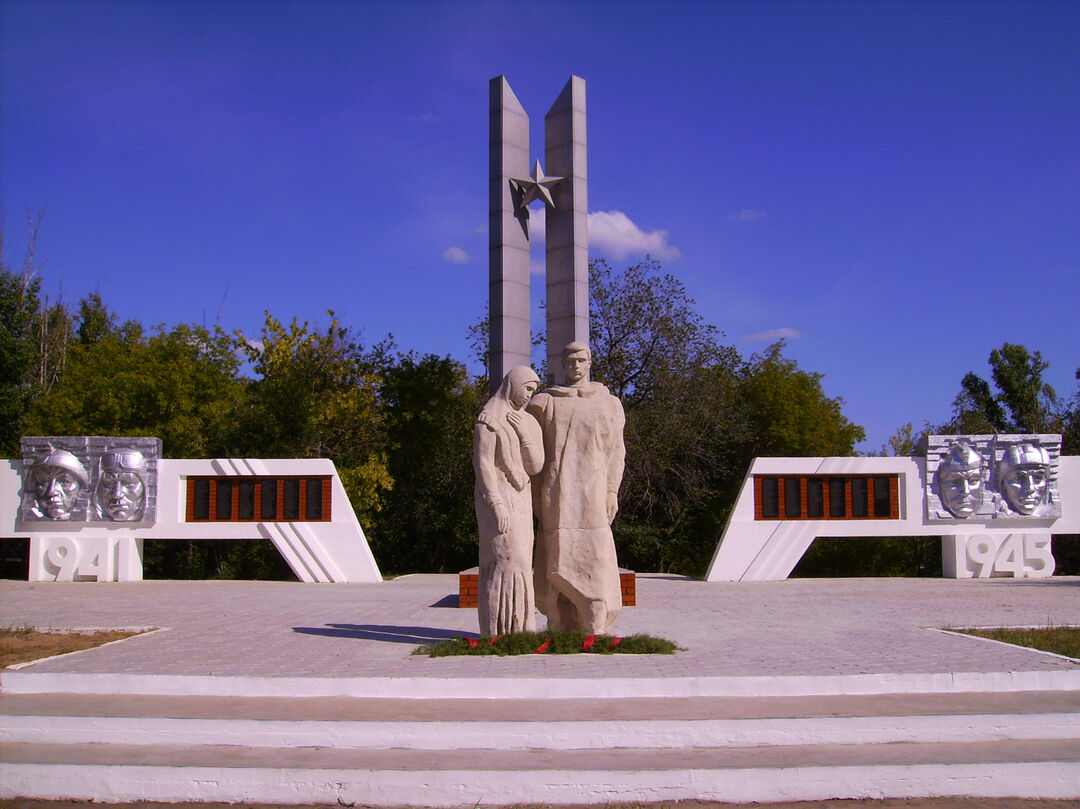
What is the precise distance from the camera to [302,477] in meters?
16.2

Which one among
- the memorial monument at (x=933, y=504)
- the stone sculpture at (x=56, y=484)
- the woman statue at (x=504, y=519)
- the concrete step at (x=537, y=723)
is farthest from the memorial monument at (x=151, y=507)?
the concrete step at (x=537, y=723)

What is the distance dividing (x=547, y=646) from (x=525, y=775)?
249cm

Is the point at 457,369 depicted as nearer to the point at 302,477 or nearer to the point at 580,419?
the point at 302,477

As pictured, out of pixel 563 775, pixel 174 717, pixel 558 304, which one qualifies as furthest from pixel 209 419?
pixel 563 775

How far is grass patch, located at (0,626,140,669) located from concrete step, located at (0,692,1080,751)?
95.3 inches

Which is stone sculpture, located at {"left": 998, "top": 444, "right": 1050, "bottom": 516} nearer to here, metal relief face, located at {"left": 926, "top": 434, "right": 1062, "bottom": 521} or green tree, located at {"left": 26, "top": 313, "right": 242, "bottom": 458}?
metal relief face, located at {"left": 926, "top": 434, "right": 1062, "bottom": 521}

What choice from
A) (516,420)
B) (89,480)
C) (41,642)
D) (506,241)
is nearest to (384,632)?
(516,420)

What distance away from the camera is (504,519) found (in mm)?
7102

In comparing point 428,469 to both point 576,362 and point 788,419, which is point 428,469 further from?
point 576,362

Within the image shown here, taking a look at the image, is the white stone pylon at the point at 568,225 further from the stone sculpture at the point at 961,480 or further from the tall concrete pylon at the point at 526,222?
the stone sculpture at the point at 961,480

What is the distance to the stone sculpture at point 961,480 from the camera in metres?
16.5

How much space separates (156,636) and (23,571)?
14.3 m

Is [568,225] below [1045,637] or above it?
above

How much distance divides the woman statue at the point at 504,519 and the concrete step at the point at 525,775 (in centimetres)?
225
